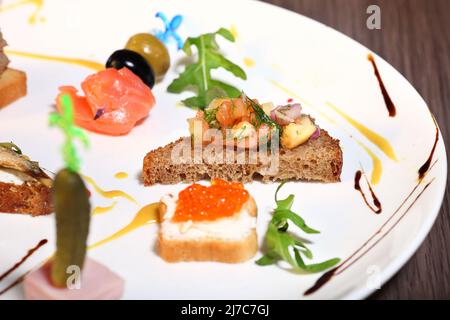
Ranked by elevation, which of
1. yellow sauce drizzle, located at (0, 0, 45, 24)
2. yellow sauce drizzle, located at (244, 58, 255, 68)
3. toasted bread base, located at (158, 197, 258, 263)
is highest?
yellow sauce drizzle, located at (0, 0, 45, 24)

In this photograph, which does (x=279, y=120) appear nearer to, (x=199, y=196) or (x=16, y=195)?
(x=199, y=196)

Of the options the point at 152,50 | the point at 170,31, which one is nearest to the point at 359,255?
the point at 152,50

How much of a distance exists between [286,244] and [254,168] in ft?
2.12

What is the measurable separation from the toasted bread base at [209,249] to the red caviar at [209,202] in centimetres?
10

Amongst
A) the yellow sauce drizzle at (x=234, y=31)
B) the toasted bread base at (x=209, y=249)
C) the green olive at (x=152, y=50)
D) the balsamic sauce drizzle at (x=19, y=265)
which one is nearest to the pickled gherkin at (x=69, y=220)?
the balsamic sauce drizzle at (x=19, y=265)

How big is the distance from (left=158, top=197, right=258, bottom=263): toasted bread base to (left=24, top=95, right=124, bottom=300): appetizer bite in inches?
11.3

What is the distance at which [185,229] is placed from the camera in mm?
3104

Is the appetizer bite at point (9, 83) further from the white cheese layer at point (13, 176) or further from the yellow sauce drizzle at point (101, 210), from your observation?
the yellow sauce drizzle at point (101, 210)

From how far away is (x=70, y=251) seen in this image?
257cm

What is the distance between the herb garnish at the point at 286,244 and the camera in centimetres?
304

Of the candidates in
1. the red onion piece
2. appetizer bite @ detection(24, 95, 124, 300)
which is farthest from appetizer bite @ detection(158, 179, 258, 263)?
the red onion piece

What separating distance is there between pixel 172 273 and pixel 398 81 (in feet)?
6.13

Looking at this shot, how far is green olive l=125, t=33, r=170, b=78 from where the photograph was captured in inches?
178

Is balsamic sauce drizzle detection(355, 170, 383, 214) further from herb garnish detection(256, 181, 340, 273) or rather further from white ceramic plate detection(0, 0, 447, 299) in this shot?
herb garnish detection(256, 181, 340, 273)
